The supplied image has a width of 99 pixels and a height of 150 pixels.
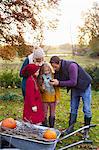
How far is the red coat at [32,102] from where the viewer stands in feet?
21.4

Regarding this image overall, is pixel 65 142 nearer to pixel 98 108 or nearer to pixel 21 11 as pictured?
pixel 98 108

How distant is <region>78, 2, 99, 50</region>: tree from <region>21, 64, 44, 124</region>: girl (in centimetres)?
2784

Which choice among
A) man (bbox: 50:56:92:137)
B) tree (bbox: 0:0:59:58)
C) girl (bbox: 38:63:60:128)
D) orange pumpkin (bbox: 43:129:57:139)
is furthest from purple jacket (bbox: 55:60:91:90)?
tree (bbox: 0:0:59:58)

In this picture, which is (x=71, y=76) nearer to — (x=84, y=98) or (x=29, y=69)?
(x=84, y=98)

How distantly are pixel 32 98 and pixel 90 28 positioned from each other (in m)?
29.1

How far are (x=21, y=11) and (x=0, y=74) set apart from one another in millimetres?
3580

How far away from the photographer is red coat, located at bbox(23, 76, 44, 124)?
651cm

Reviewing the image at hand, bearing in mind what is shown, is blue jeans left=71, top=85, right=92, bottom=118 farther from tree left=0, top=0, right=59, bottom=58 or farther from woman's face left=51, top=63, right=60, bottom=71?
tree left=0, top=0, right=59, bottom=58

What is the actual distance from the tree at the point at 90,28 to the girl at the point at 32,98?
27.8m

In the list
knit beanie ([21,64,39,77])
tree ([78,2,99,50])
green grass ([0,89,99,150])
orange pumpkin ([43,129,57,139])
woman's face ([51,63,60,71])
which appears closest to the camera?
orange pumpkin ([43,129,57,139])

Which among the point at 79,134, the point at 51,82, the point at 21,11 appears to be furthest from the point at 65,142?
the point at 21,11

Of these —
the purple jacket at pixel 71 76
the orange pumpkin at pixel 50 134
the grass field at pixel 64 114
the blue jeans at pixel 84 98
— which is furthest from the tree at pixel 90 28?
the orange pumpkin at pixel 50 134

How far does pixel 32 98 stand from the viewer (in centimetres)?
650

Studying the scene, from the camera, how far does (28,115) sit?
6594mm
